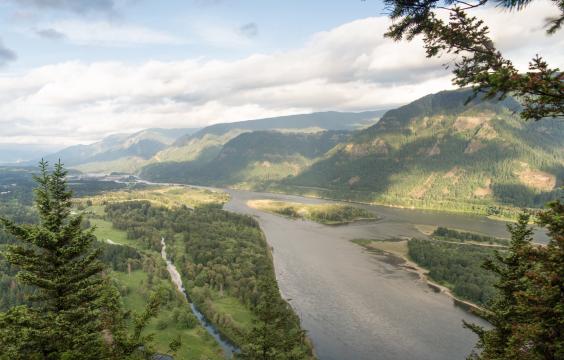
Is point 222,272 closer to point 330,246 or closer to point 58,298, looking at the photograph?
point 330,246

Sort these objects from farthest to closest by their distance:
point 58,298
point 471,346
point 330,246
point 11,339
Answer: point 330,246, point 471,346, point 58,298, point 11,339

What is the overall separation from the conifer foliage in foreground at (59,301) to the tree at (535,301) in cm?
1574

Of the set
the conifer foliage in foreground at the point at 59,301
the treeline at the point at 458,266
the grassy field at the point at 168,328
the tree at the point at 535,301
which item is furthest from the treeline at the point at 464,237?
the conifer foliage in foreground at the point at 59,301

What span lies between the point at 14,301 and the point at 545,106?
106005 millimetres

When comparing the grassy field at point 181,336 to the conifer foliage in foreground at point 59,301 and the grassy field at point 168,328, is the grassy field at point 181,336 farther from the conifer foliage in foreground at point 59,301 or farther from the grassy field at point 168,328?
the conifer foliage in foreground at point 59,301

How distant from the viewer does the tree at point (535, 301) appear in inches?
448

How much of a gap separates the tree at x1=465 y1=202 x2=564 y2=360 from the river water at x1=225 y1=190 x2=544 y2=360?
43808 millimetres

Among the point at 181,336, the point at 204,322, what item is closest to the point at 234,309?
the point at 204,322

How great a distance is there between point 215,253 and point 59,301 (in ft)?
A: 337

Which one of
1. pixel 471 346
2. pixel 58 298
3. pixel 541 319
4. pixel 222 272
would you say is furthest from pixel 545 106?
pixel 222 272

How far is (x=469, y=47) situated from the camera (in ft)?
39.7

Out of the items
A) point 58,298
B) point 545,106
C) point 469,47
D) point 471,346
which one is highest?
point 469,47

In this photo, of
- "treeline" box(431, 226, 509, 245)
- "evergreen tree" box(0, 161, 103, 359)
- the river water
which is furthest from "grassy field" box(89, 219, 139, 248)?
"evergreen tree" box(0, 161, 103, 359)

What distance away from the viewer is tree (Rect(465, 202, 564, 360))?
1138 centimetres
